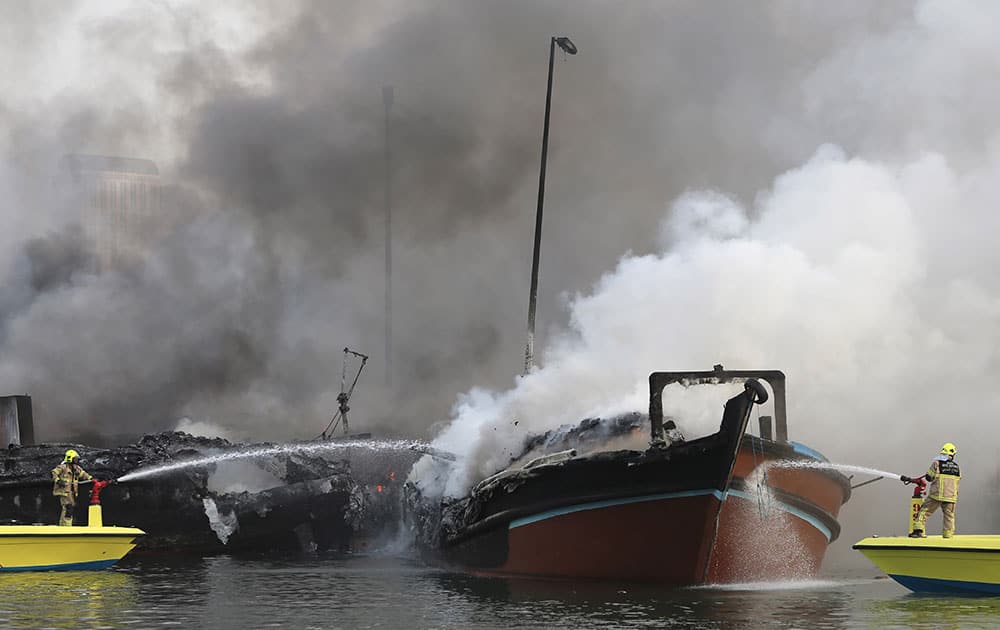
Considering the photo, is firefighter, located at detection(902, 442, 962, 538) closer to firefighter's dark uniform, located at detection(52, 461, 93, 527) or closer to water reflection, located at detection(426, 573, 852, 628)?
water reflection, located at detection(426, 573, 852, 628)

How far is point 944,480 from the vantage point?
27.2 m

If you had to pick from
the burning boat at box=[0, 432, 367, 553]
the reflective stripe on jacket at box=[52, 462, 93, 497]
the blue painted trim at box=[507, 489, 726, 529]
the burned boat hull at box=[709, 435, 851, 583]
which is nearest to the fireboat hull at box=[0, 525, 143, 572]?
the reflective stripe on jacket at box=[52, 462, 93, 497]

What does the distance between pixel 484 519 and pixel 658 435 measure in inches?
248

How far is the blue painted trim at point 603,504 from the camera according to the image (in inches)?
1131

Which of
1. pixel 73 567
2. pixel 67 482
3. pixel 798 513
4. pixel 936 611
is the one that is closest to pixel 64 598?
pixel 73 567

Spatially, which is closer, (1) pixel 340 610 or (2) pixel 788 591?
(1) pixel 340 610

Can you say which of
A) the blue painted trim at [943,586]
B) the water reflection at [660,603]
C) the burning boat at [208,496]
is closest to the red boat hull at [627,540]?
the water reflection at [660,603]

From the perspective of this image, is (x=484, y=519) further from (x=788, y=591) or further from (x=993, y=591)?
(x=993, y=591)

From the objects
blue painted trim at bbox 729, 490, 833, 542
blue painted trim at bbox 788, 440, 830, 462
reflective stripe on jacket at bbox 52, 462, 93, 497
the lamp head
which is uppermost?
the lamp head

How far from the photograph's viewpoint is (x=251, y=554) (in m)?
47.9

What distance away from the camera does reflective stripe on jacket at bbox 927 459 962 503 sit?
27172 millimetres

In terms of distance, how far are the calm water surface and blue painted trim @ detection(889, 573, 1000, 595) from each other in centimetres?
26

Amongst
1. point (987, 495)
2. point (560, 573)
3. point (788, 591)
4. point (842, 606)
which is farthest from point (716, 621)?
point (987, 495)

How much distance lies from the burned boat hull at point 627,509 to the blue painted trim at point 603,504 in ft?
0.07
